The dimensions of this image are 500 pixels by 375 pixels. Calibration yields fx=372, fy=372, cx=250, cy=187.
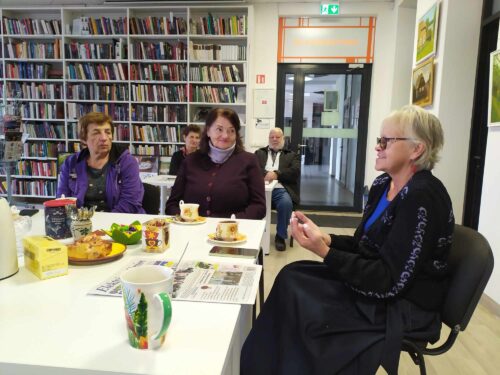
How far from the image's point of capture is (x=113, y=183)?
7.03 ft

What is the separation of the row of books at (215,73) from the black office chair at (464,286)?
14.1 feet

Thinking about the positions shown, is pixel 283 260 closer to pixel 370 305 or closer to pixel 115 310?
pixel 370 305

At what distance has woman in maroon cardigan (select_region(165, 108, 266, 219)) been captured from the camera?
2029 mm

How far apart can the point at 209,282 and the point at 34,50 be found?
18.1ft

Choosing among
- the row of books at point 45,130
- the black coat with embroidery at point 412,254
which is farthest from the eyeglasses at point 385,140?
the row of books at point 45,130

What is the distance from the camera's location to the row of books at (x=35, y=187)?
17.9ft

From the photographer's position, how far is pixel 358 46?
204 inches

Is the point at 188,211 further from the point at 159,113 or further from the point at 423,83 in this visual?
the point at 159,113

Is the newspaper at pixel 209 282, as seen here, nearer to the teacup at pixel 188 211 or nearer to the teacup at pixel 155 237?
the teacup at pixel 155 237

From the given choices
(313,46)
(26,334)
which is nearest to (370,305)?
(26,334)

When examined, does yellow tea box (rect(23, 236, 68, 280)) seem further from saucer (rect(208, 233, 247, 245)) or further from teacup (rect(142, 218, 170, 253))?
saucer (rect(208, 233, 247, 245))

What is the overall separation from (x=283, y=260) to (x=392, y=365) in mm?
2426

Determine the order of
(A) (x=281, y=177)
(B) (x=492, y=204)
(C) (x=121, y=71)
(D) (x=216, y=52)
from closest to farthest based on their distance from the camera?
(B) (x=492, y=204) → (A) (x=281, y=177) → (D) (x=216, y=52) → (C) (x=121, y=71)

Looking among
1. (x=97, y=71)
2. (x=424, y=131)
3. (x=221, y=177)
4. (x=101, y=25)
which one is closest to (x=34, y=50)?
(x=97, y=71)
